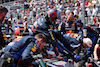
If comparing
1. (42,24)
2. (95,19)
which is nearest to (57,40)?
(42,24)

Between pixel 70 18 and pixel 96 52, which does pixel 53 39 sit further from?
pixel 70 18

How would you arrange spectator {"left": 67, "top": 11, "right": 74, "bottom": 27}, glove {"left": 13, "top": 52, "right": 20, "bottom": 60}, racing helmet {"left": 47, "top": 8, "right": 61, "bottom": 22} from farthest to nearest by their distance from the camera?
spectator {"left": 67, "top": 11, "right": 74, "bottom": 27} < racing helmet {"left": 47, "top": 8, "right": 61, "bottom": 22} < glove {"left": 13, "top": 52, "right": 20, "bottom": 60}

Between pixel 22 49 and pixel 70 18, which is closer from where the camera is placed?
pixel 22 49

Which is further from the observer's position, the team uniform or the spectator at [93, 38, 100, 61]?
the spectator at [93, 38, 100, 61]

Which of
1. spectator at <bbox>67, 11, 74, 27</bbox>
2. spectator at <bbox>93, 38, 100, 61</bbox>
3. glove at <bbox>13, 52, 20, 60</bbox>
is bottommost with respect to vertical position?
spectator at <bbox>93, 38, 100, 61</bbox>

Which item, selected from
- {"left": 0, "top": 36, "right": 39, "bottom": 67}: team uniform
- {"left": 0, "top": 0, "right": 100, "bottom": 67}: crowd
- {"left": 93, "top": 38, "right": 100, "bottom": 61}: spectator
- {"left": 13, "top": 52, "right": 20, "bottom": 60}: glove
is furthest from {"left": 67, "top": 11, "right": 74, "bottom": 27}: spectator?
{"left": 13, "top": 52, "right": 20, "bottom": 60}: glove

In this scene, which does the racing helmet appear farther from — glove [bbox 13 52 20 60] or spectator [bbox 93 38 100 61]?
glove [bbox 13 52 20 60]

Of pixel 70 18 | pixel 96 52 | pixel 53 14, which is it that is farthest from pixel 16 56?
pixel 70 18

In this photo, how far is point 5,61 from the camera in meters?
1.07

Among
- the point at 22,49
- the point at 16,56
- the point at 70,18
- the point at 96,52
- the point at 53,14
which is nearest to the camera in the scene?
the point at 16,56

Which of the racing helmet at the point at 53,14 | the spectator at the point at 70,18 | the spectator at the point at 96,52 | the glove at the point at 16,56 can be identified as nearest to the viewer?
the glove at the point at 16,56

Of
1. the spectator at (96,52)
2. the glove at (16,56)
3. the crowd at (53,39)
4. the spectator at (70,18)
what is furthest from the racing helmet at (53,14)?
the glove at (16,56)

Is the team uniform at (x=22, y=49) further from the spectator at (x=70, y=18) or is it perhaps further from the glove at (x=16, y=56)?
the spectator at (x=70, y=18)

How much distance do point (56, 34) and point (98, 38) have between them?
73cm
